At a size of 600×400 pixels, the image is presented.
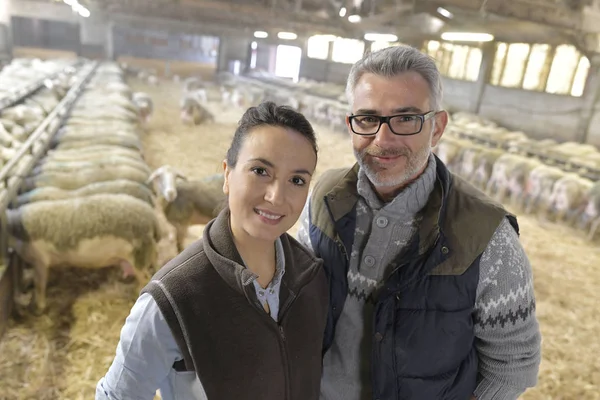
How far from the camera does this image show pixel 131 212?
13.2ft

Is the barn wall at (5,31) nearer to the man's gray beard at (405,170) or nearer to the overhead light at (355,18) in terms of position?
the overhead light at (355,18)

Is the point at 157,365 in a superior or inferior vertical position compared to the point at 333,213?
inferior

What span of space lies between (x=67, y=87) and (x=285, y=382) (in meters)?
15.0

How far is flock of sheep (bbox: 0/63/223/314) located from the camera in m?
3.79

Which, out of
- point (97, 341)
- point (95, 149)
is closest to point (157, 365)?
point (97, 341)

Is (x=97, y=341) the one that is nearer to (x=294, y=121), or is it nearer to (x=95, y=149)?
(x=294, y=121)

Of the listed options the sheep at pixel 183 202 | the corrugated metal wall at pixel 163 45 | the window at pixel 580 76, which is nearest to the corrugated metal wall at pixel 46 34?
the corrugated metal wall at pixel 163 45

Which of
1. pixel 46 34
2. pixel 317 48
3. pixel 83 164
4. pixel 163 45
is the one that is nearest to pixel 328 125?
pixel 317 48

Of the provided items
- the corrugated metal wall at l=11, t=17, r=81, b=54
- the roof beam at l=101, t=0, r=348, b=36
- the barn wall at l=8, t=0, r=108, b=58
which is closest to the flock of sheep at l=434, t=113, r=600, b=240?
the roof beam at l=101, t=0, r=348, b=36

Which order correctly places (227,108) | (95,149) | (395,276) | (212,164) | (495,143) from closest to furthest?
(395,276), (95,149), (212,164), (495,143), (227,108)

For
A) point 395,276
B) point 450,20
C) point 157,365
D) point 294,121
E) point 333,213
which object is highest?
point 450,20

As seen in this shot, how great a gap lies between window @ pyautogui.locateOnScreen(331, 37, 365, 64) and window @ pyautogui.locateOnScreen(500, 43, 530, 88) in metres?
8.72

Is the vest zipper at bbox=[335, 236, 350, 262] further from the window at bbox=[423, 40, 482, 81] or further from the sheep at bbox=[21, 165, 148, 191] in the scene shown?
the window at bbox=[423, 40, 482, 81]

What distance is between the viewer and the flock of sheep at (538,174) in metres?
7.39
